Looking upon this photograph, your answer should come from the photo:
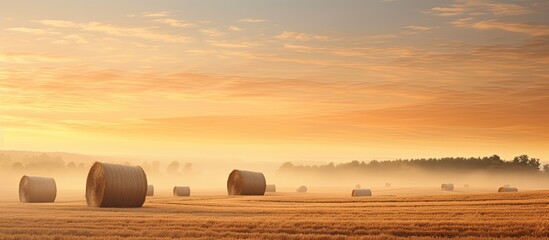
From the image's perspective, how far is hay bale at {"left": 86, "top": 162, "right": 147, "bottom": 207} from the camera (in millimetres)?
36750

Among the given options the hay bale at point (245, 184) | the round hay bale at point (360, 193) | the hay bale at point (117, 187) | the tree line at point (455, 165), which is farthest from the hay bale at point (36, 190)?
the tree line at point (455, 165)

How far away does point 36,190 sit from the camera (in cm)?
4772

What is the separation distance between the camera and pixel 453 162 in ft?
564

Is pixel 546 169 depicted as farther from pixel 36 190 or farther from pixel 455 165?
pixel 36 190

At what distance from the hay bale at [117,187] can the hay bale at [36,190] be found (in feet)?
38.8

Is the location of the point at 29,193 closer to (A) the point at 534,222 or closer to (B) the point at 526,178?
(A) the point at 534,222

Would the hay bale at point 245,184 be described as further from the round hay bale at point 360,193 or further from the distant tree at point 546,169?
the distant tree at point 546,169

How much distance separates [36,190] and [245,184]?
15.6 meters

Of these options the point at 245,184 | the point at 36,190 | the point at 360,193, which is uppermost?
the point at 245,184

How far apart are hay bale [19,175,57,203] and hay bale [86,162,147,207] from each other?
11830mm

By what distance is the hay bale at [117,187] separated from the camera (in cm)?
3675

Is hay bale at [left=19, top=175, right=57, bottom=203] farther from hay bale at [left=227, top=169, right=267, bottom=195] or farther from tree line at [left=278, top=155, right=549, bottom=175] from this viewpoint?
tree line at [left=278, top=155, right=549, bottom=175]

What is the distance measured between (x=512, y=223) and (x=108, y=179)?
2140 cm

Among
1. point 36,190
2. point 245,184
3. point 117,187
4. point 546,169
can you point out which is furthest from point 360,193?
point 546,169
